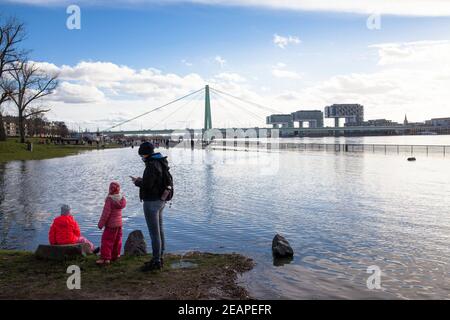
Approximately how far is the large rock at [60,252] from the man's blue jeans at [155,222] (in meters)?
1.82

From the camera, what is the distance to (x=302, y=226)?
14250 mm

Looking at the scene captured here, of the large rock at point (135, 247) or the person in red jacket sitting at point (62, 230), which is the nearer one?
the person in red jacket sitting at point (62, 230)

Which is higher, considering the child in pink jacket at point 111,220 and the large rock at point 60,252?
the child in pink jacket at point 111,220

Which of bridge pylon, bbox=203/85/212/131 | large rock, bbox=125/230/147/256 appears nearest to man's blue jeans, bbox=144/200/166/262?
large rock, bbox=125/230/147/256

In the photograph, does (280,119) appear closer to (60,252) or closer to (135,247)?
(135,247)

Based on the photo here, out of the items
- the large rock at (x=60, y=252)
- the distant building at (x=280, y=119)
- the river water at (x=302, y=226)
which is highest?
the distant building at (x=280, y=119)

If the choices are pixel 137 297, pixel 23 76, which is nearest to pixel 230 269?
pixel 137 297

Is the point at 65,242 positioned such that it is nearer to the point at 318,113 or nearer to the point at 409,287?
the point at 409,287

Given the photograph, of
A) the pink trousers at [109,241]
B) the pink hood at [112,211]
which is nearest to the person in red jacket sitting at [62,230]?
the pink trousers at [109,241]

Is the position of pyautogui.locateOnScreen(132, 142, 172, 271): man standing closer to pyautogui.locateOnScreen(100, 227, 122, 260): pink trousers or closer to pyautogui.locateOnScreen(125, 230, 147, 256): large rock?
pyautogui.locateOnScreen(100, 227, 122, 260): pink trousers

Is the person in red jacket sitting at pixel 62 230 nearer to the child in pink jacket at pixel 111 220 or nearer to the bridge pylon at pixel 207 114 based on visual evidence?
the child in pink jacket at pixel 111 220

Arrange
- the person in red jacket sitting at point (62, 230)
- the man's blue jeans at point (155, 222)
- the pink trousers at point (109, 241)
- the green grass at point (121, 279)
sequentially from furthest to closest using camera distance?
the person in red jacket sitting at point (62, 230), the pink trousers at point (109, 241), the man's blue jeans at point (155, 222), the green grass at point (121, 279)

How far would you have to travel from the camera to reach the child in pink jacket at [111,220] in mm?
8734

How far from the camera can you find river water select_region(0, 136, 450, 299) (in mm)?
8898
